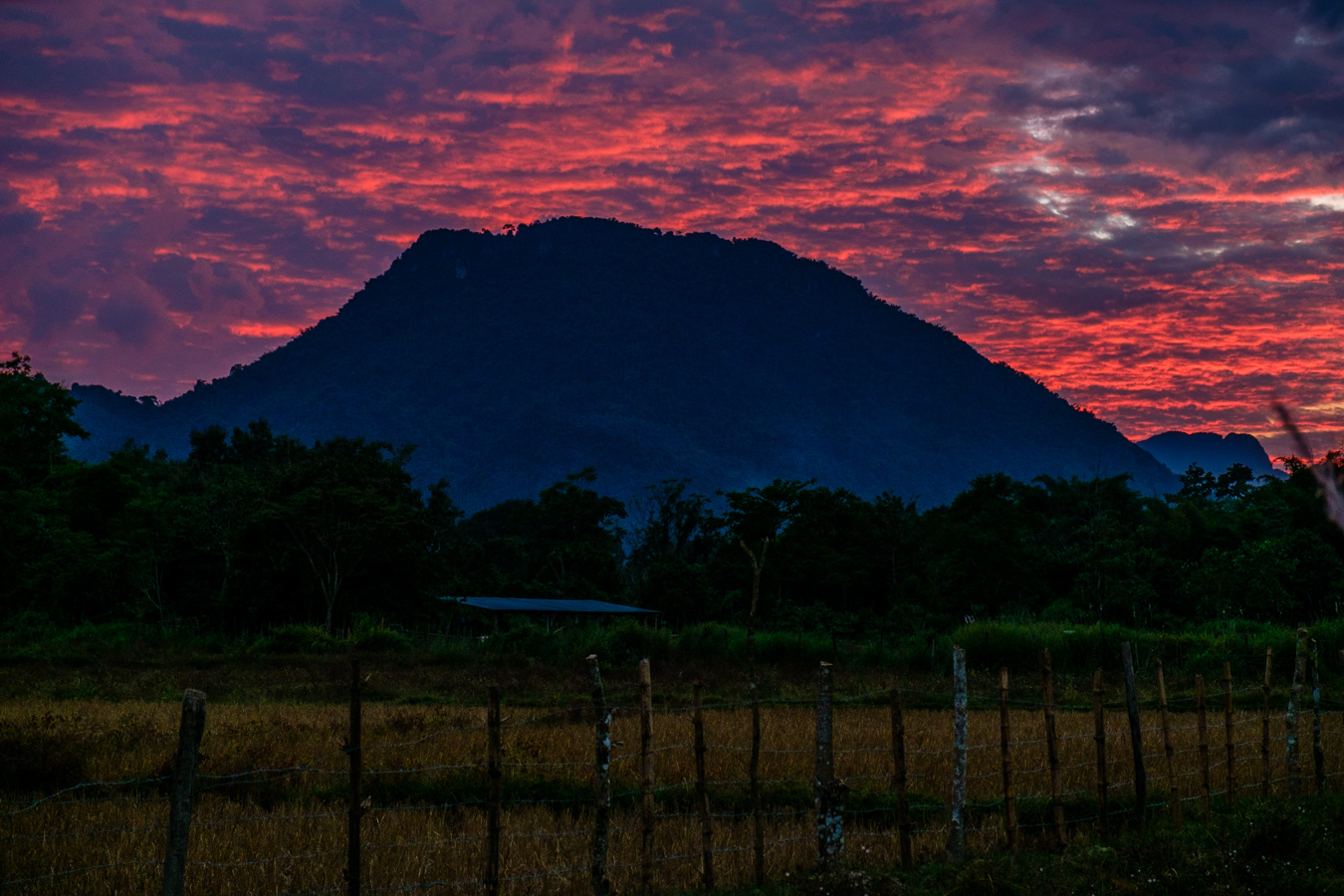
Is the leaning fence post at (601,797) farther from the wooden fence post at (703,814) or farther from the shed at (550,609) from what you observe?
the shed at (550,609)

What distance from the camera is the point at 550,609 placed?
6022 centimetres

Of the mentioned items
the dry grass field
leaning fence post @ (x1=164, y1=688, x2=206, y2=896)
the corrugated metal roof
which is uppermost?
leaning fence post @ (x1=164, y1=688, x2=206, y2=896)

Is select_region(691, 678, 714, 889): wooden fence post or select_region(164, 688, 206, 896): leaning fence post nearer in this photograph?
select_region(164, 688, 206, 896): leaning fence post

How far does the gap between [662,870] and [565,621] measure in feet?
174

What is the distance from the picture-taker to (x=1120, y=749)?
18.0 m

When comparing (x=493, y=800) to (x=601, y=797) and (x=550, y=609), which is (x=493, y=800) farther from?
(x=550, y=609)

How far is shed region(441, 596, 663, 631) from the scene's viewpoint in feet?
196

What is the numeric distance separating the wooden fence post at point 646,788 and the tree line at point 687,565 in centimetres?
3721

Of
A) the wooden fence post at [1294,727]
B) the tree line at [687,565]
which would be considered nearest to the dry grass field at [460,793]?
the wooden fence post at [1294,727]

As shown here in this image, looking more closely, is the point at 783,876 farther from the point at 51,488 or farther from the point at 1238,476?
the point at 1238,476

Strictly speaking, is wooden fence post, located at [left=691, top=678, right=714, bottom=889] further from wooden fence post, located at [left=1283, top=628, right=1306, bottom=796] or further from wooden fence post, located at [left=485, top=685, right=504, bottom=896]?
wooden fence post, located at [left=1283, top=628, right=1306, bottom=796]

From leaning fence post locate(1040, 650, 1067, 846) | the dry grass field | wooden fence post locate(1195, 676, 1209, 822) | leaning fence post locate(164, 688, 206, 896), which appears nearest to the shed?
the dry grass field

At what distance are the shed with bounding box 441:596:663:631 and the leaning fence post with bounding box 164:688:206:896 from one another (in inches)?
1993

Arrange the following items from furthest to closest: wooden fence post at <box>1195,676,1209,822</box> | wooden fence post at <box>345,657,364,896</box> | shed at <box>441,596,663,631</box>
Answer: shed at <box>441,596,663,631</box> < wooden fence post at <box>1195,676,1209,822</box> < wooden fence post at <box>345,657,364,896</box>
